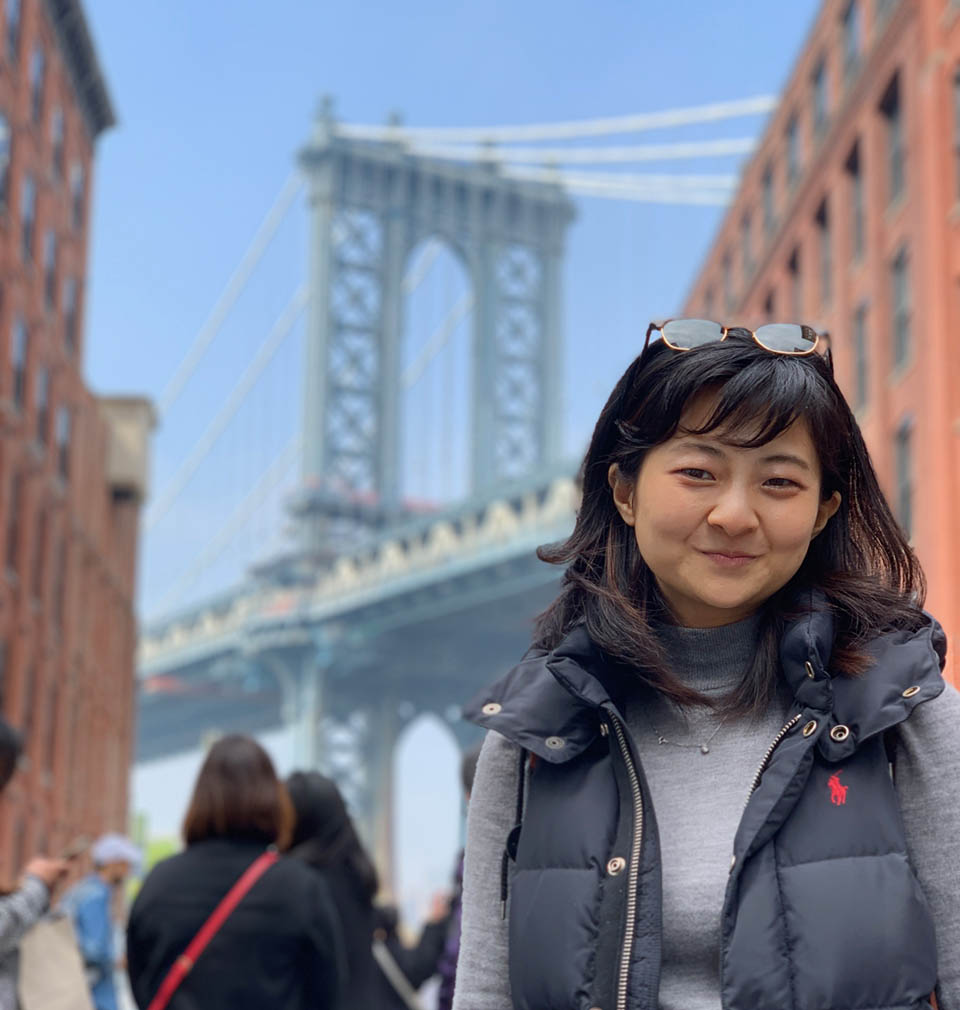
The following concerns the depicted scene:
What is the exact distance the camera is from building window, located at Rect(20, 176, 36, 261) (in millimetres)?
34438

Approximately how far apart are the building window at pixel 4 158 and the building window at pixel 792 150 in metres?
15.6

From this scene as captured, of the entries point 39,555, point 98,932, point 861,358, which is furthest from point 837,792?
point 39,555

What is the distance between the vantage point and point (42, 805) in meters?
35.1

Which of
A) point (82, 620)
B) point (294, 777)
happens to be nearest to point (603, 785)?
point (294, 777)

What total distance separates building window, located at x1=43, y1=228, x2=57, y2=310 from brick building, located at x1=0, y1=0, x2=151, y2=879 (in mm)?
71

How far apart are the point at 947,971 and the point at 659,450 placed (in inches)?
27.5

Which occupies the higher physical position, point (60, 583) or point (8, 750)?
point (60, 583)

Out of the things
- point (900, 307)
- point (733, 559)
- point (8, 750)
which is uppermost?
point (900, 307)

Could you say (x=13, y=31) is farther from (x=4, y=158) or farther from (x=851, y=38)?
(x=851, y=38)

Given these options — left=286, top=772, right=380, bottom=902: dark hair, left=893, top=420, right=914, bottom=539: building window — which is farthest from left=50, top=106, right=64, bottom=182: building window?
left=286, top=772, right=380, bottom=902: dark hair

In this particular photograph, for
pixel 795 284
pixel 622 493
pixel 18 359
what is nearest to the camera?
pixel 622 493

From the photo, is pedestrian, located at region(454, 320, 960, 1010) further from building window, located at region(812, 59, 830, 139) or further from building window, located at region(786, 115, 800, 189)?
building window, located at region(786, 115, 800, 189)

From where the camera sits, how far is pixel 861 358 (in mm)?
31281

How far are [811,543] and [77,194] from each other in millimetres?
41272
